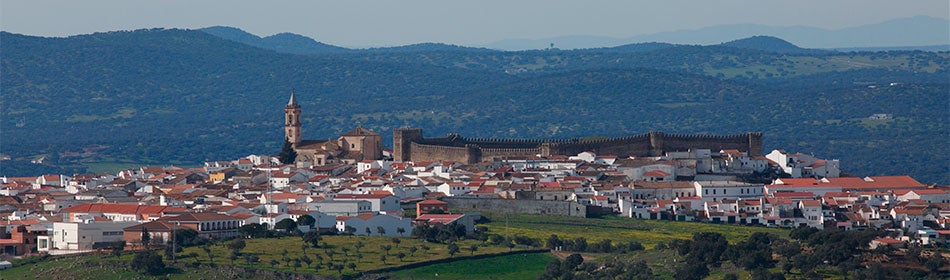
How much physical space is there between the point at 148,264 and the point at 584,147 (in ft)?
113

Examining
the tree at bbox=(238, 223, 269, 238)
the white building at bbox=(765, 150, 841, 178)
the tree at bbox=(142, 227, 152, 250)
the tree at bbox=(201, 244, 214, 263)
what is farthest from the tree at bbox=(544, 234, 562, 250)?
the white building at bbox=(765, 150, 841, 178)

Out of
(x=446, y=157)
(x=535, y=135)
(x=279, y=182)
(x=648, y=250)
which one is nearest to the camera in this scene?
(x=648, y=250)

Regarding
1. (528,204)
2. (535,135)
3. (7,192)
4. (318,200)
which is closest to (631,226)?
(528,204)

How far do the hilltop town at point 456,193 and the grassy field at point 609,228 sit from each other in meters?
1.10

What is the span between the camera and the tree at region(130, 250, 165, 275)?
5784 centimetres

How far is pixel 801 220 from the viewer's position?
71062 mm

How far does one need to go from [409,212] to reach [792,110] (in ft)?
398

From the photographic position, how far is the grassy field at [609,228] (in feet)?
219

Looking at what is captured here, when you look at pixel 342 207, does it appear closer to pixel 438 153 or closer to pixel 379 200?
pixel 379 200

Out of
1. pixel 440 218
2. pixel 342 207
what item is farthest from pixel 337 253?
pixel 342 207

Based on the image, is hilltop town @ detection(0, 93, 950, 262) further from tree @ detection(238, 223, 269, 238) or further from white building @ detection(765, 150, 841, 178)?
tree @ detection(238, 223, 269, 238)

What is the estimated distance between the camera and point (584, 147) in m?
89.5

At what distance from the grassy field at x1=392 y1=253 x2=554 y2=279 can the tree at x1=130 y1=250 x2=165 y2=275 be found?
20.6ft

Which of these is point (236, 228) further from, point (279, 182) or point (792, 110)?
point (792, 110)
